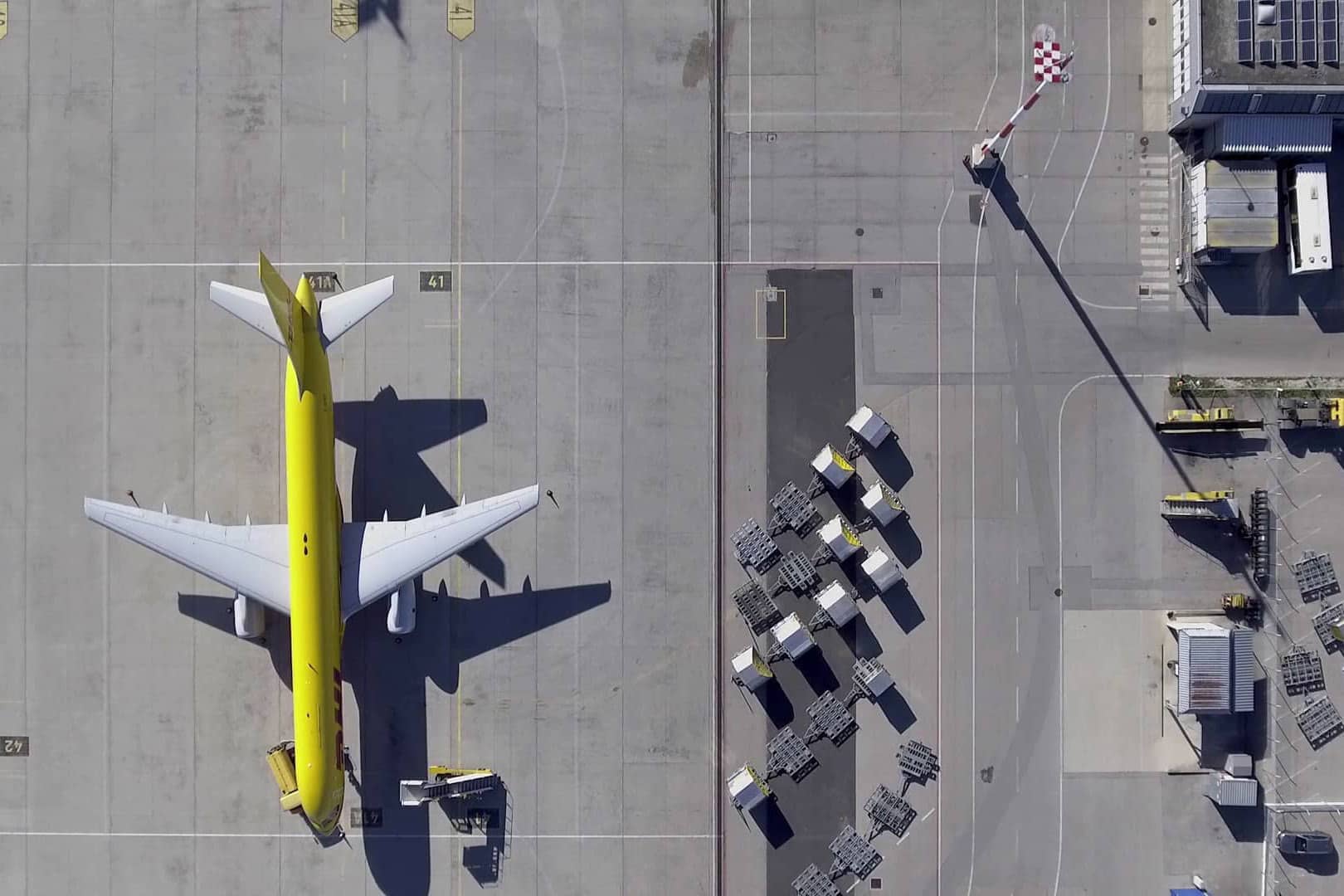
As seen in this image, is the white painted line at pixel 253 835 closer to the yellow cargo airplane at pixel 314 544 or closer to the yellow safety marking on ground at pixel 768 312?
the yellow cargo airplane at pixel 314 544

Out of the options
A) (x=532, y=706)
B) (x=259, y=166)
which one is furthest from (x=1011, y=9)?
(x=532, y=706)

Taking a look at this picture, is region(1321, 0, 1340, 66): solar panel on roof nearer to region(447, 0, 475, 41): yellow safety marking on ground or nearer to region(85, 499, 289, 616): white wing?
region(447, 0, 475, 41): yellow safety marking on ground

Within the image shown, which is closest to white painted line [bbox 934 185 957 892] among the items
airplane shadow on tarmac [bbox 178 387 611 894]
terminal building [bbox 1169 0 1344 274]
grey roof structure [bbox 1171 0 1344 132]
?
terminal building [bbox 1169 0 1344 274]

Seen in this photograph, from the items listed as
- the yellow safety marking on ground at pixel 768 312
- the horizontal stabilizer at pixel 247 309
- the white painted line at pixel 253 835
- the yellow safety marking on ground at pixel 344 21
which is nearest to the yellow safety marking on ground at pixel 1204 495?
the yellow safety marking on ground at pixel 768 312

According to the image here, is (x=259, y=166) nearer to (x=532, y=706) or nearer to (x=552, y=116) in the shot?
(x=552, y=116)

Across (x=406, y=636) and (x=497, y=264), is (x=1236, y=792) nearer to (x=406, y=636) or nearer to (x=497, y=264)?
(x=406, y=636)

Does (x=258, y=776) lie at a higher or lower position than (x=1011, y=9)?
lower

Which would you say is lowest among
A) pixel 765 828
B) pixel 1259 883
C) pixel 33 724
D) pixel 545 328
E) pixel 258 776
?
pixel 1259 883
